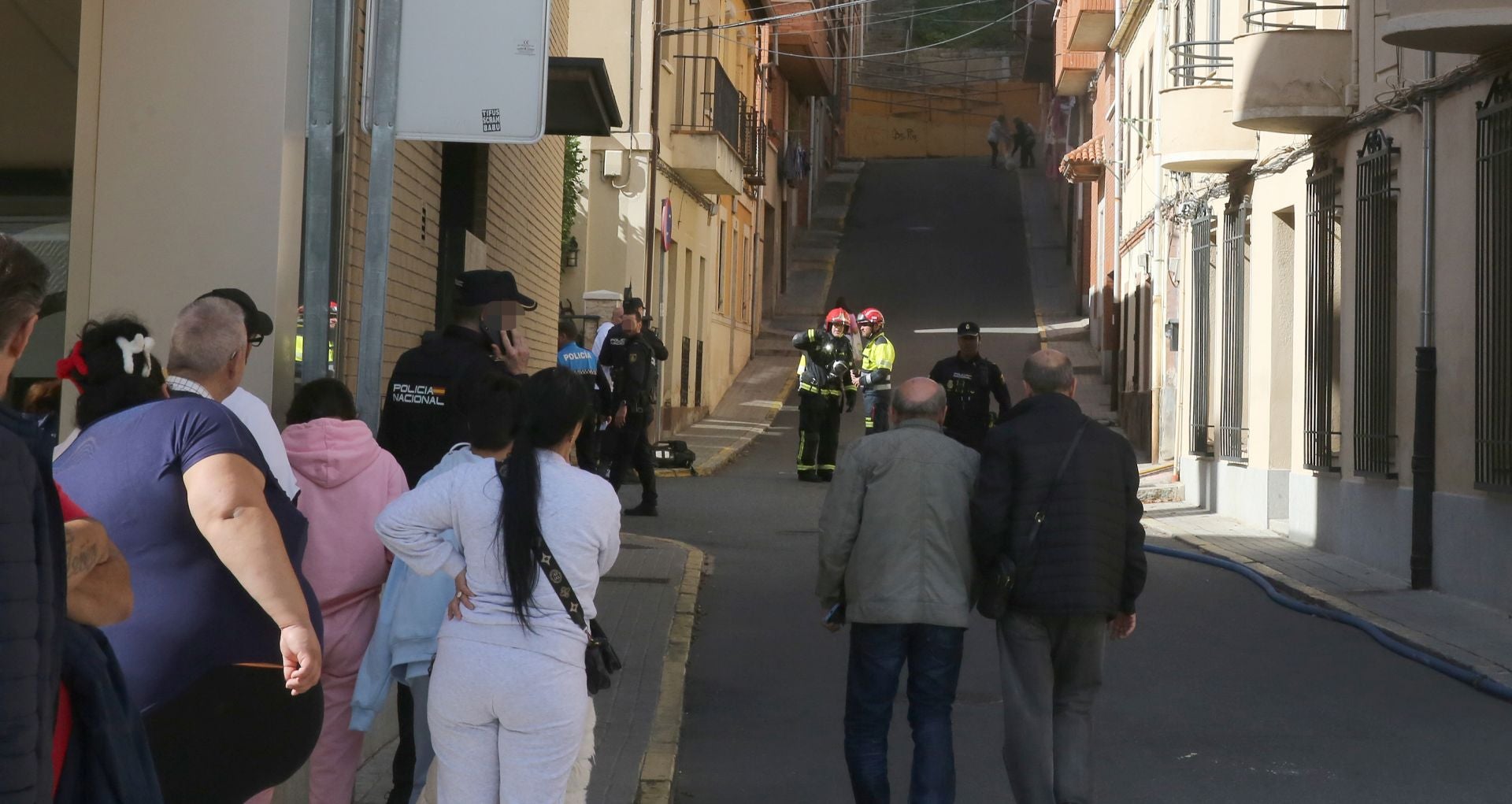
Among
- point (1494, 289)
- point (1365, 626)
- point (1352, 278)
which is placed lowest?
point (1365, 626)

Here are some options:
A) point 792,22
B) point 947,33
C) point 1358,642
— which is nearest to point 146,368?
point 1358,642

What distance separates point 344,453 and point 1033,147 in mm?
55052

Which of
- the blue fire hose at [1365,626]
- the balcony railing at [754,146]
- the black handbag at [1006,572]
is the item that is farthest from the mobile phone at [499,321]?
the balcony railing at [754,146]

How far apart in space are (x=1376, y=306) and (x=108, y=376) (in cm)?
1212

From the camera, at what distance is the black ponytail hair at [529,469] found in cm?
434

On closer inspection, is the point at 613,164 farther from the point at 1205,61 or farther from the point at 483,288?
the point at 483,288

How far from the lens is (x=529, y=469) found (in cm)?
441

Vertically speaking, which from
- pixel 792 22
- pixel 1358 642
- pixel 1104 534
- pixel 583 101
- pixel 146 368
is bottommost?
pixel 1358 642

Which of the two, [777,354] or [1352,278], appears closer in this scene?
[1352,278]

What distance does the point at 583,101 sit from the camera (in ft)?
39.9

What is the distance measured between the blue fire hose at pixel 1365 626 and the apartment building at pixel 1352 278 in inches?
→ 44.6

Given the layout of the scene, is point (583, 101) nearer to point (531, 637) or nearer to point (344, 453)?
point (344, 453)

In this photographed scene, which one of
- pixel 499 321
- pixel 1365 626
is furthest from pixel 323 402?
pixel 1365 626

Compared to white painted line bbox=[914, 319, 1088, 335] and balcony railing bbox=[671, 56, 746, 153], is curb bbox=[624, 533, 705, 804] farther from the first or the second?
white painted line bbox=[914, 319, 1088, 335]
